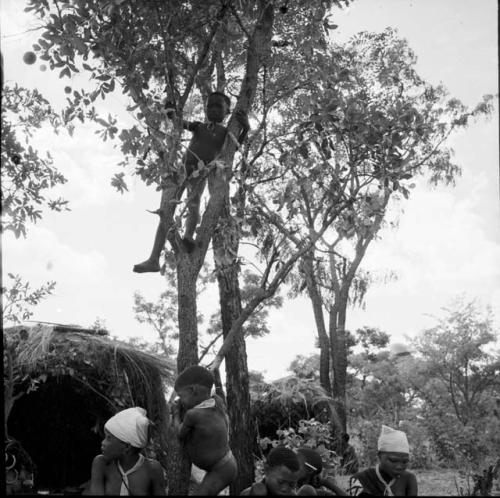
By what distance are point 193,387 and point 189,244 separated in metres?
1.22

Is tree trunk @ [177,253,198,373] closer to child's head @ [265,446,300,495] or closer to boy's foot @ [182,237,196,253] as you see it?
boy's foot @ [182,237,196,253]

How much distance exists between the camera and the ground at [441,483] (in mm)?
11875

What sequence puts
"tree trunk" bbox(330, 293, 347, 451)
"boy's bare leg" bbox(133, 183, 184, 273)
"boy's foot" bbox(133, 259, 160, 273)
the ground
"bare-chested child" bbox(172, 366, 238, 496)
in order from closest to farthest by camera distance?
1. "bare-chested child" bbox(172, 366, 238, 496)
2. "boy's bare leg" bbox(133, 183, 184, 273)
3. "boy's foot" bbox(133, 259, 160, 273)
4. the ground
5. "tree trunk" bbox(330, 293, 347, 451)

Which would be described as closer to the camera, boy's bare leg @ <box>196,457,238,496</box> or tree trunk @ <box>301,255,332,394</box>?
boy's bare leg @ <box>196,457,238,496</box>

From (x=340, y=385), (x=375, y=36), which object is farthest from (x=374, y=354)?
(x=375, y=36)

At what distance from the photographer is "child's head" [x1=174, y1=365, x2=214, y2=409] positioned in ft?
12.7

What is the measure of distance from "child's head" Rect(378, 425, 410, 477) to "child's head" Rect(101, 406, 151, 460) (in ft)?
5.86

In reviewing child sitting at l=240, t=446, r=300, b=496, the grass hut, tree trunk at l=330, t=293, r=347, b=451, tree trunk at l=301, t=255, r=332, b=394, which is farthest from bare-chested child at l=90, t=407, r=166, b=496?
tree trunk at l=330, t=293, r=347, b=451

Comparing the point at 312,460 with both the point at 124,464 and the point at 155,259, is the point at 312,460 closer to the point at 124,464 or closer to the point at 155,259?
the point at 124,464

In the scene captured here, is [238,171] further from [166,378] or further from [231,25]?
[166,378]

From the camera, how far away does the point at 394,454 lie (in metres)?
4.39

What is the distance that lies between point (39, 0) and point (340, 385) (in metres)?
14.7

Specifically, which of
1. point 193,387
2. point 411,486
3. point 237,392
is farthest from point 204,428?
point 237,392

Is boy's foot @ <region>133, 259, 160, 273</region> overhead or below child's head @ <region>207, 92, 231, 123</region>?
below
